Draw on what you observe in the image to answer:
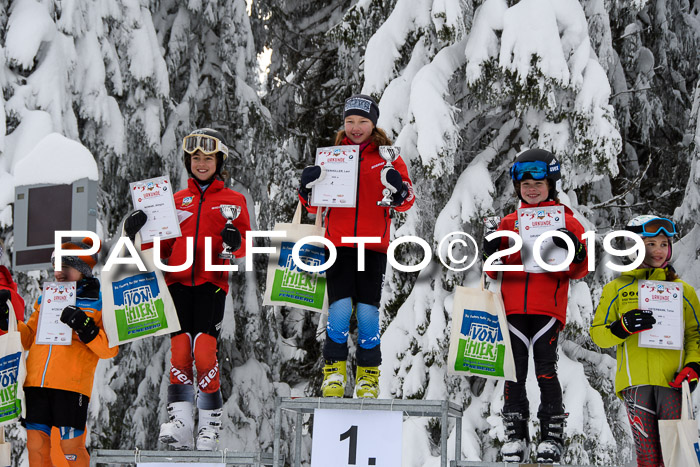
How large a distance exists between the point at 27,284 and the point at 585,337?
18.0 feet

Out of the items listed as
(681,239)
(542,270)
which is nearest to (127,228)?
(542,270)

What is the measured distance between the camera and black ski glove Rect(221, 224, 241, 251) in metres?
5.70

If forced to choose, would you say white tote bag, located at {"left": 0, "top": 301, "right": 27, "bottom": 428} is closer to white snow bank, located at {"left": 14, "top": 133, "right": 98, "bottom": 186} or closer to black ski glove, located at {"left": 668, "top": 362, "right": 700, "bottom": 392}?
white snow bank, located at {"left": 14, "top": 133, "right": 98, "bottom": 186}

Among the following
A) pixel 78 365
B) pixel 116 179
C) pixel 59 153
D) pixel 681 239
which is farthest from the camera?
pixel 116 179

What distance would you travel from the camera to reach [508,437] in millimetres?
5547

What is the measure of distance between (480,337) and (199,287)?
5.96ft

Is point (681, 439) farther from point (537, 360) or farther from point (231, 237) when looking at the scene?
point (231, 237)

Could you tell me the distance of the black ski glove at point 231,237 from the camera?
5.70m

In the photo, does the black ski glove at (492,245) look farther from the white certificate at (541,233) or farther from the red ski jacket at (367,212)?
the red ski jacket at (367,212)

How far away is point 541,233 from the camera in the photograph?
5582 millimetres

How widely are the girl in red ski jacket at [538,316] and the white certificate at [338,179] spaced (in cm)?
94

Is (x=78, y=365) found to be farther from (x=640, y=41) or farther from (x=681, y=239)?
(x=640, y=41)

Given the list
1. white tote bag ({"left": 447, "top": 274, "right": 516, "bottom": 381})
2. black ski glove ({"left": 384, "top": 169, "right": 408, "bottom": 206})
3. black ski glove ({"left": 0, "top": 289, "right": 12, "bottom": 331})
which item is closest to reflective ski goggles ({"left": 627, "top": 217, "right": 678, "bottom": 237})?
white tote bag ({"left": 447, "top": 274, "right": 516, "bottom": 381})

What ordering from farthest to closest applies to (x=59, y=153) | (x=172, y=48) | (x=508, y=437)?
(x=172, y=48) → (x=59, y=153) → (x=508, y=437)
